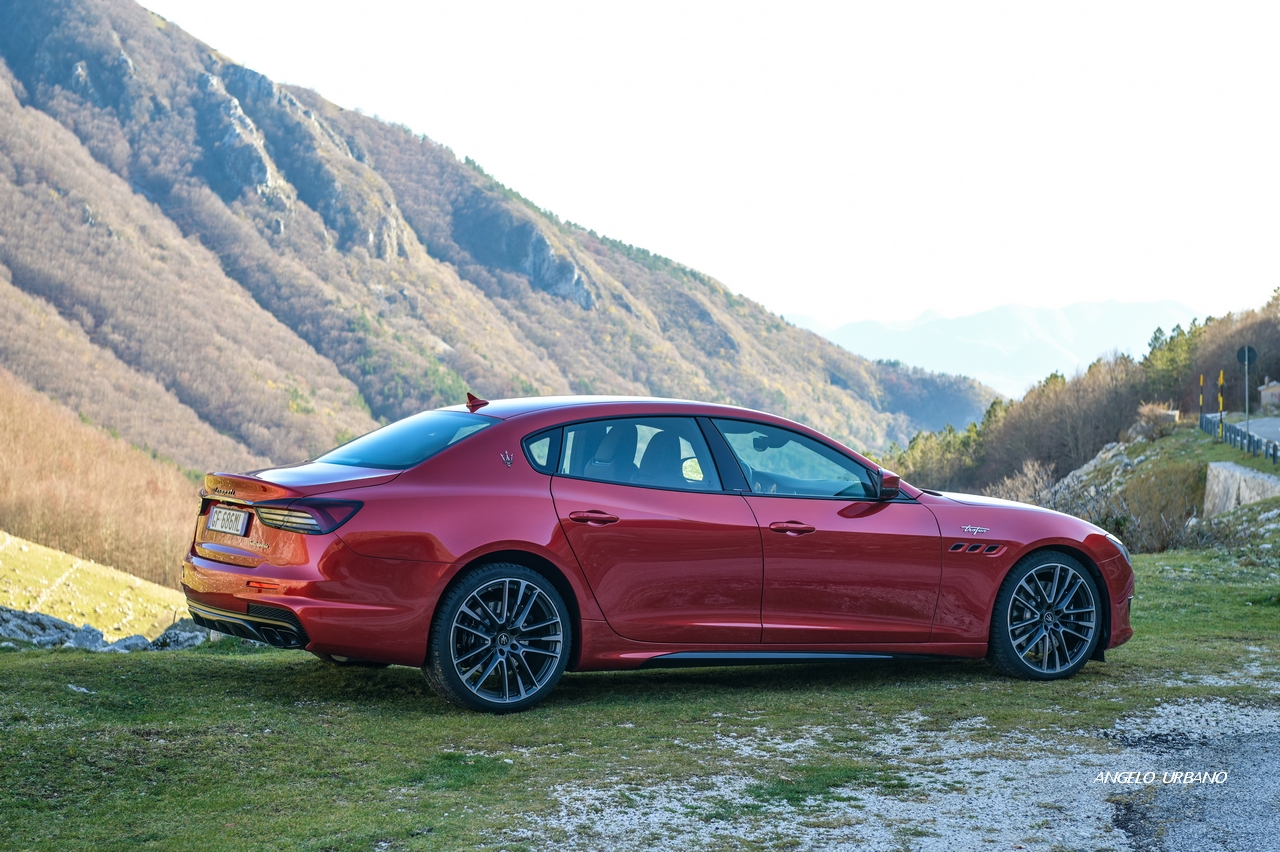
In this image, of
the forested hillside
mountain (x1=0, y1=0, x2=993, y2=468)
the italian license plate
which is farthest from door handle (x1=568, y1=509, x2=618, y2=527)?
mountain (x1=0, y1=0, x2=993, y2=468)

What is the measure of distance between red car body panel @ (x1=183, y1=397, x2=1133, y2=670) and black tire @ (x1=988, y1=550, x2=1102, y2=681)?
8 centimetres

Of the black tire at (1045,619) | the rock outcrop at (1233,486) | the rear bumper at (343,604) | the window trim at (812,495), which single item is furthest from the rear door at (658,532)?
the rock outcrop at (1233,486)

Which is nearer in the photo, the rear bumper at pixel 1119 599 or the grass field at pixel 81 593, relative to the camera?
the rear bumper at pixel 1119 599

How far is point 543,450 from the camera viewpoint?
587 cm

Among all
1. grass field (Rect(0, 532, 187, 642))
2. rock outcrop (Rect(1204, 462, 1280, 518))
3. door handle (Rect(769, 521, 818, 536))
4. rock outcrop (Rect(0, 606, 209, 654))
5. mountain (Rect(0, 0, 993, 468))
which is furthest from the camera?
mountain (Rect(0, 0, 993, 468))

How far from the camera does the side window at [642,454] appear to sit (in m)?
5.96

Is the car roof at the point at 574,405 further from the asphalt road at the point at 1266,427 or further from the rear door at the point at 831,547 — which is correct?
the asphalt road at the point at 1266,427

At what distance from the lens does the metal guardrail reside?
1276 inches

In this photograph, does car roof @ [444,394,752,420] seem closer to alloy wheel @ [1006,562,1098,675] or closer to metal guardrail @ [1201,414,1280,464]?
alloy wheel @ [1006,562,1098,675]

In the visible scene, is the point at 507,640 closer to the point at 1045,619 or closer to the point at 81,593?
the point at 1045,619

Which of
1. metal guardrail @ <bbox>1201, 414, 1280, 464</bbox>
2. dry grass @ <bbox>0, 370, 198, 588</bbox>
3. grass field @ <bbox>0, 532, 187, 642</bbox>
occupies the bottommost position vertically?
grass field @ <bbox>0, 532, 187, 642</bbox>

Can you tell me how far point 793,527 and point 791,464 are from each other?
1.36 ft

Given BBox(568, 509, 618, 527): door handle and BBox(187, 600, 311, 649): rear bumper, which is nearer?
BBox(187, 600, 311, 649): rear bumper

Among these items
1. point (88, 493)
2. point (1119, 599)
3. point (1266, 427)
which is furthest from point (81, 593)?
point (1119, 599)
